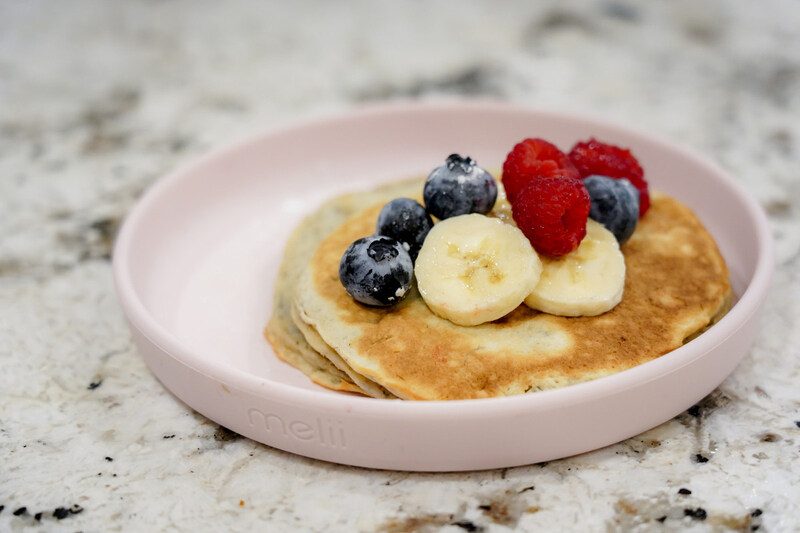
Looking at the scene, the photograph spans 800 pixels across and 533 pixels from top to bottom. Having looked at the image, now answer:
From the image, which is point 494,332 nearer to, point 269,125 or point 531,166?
point 531,166

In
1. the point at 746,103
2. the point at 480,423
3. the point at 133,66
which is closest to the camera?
the point at 480,423

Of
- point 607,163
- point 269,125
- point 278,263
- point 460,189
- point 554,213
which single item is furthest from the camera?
point 269,125

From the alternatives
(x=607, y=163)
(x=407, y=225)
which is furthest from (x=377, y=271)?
(x=607, y=163)

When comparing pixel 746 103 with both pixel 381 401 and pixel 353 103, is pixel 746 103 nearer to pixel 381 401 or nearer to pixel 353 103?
pixel 353 103

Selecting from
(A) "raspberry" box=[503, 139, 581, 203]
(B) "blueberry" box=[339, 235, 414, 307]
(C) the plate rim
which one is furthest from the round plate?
(A) "raspberry" box=[503, 139, 581, 203]

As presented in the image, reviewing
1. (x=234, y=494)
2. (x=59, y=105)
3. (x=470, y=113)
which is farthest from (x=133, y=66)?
(x=234, y=494)

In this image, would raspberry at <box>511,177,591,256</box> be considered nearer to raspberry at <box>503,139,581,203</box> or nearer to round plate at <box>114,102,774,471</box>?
raspberry at <box>503,139,581,203</box>
